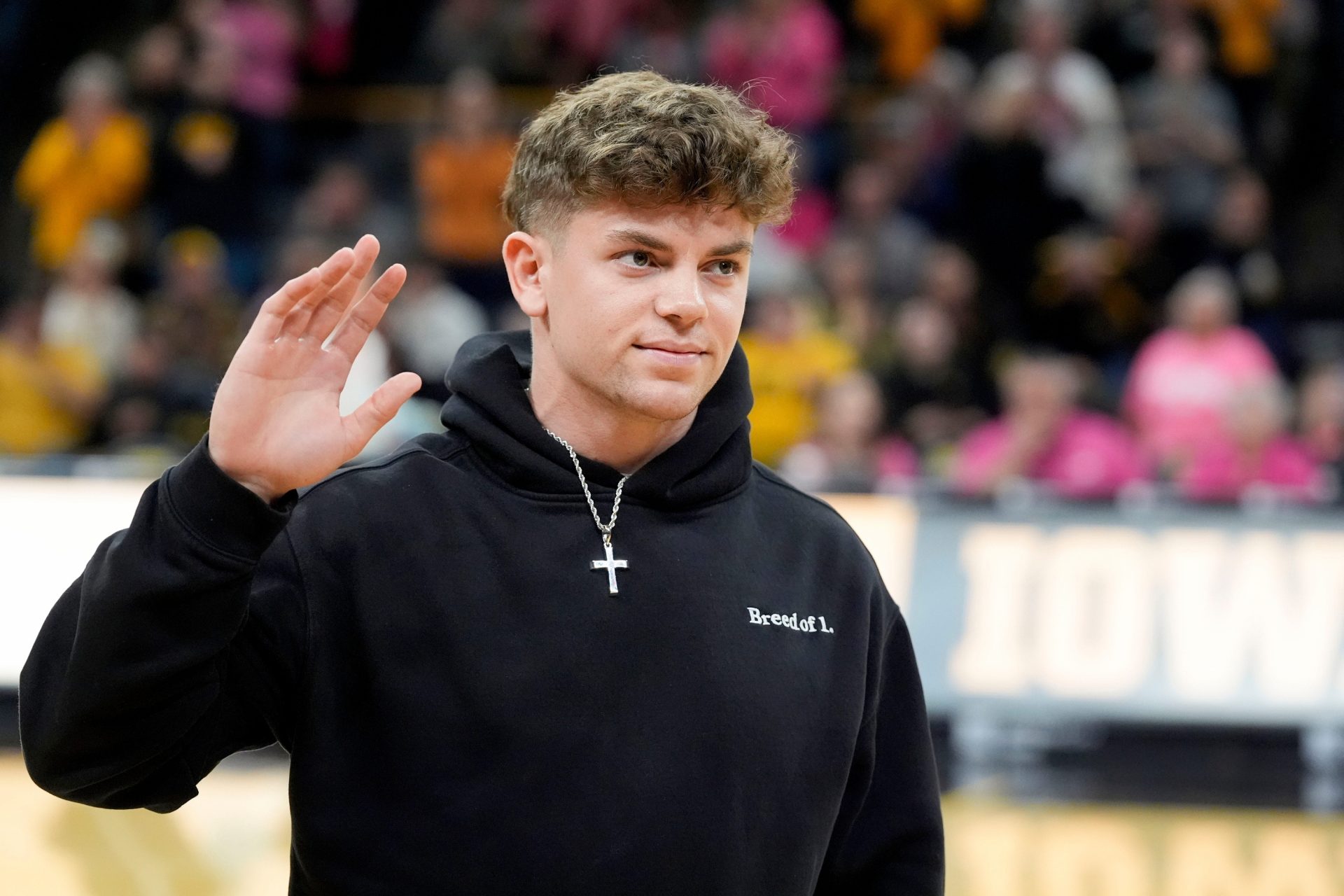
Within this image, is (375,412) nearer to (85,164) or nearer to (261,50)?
(85,164)

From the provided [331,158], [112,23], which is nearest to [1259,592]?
[331,158]

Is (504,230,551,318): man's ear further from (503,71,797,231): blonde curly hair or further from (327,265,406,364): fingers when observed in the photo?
(327,265,406,364): fingers

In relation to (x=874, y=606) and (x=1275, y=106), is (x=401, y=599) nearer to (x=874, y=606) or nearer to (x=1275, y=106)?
(x=874, y=606)

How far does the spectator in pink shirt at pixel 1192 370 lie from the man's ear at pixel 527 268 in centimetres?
812

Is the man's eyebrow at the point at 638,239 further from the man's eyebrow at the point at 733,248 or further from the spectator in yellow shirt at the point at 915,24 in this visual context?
the spectator in yellow shirt at the point at 915,24

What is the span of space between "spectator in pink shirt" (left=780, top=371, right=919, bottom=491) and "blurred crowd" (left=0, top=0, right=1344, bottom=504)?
25 millimetres

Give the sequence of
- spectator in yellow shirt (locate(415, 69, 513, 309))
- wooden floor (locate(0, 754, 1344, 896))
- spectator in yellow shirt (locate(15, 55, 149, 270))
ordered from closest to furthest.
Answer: wooden floor (locate(0, 754, 1344, 896)), spectator in yellow shirt (locate(415, 69, 513, 309)), spectator in yellow shirt (locate(15, 55, 149, 270))

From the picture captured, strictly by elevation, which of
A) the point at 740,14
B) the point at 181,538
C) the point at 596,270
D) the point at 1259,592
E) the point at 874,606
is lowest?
the point at 1259,592

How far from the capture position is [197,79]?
42.6 ft

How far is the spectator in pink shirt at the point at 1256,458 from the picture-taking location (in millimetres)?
9141

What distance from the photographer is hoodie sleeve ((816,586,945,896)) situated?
288 centimetres

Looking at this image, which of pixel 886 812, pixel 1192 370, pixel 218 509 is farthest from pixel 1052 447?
pixel 218 509

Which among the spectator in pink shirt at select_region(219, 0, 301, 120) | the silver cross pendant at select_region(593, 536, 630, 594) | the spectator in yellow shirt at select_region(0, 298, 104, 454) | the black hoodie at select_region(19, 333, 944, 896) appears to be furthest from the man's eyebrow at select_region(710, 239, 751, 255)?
the spectator in pink shirt at select_region(219, 0, 301, 120)

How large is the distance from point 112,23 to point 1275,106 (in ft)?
31.9
